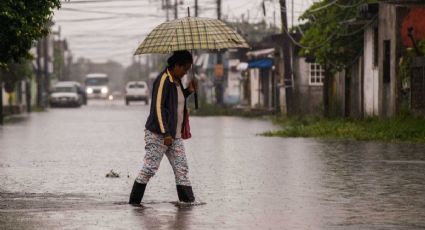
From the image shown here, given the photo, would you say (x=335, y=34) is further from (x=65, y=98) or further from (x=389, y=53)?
(x=65, y=98)

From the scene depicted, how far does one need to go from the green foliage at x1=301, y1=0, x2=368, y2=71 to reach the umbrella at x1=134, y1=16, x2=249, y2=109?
2497 centimetres

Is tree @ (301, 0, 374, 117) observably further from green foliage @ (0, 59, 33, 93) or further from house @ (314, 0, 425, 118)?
green foliage @ (0, 59, 33, 93)

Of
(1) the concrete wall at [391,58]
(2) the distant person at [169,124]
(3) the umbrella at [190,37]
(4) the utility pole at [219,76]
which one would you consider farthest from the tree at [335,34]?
(4) the utility pole at [219,76]

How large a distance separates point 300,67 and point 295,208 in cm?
4132

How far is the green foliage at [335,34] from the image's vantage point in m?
38.5

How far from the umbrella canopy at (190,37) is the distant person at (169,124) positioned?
0.50 ft

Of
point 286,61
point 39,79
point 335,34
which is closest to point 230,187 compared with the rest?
point 335,34

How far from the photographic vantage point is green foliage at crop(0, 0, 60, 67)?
16.1 m

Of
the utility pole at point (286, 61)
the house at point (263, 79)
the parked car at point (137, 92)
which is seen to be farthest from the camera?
the parked car at point (137, 92)

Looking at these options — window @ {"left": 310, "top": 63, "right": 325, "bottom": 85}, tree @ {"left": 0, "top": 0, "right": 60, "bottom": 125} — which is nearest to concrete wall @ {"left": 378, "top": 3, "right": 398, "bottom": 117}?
window @ {"left": 310, "top": 63, "right": 325, "bottom": 85}

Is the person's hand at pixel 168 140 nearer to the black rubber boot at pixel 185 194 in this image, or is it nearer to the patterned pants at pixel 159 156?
the patterned pants at pixel 159 156

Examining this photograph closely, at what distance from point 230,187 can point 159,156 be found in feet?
8.64

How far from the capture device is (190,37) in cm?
1282

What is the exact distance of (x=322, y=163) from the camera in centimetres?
1970
